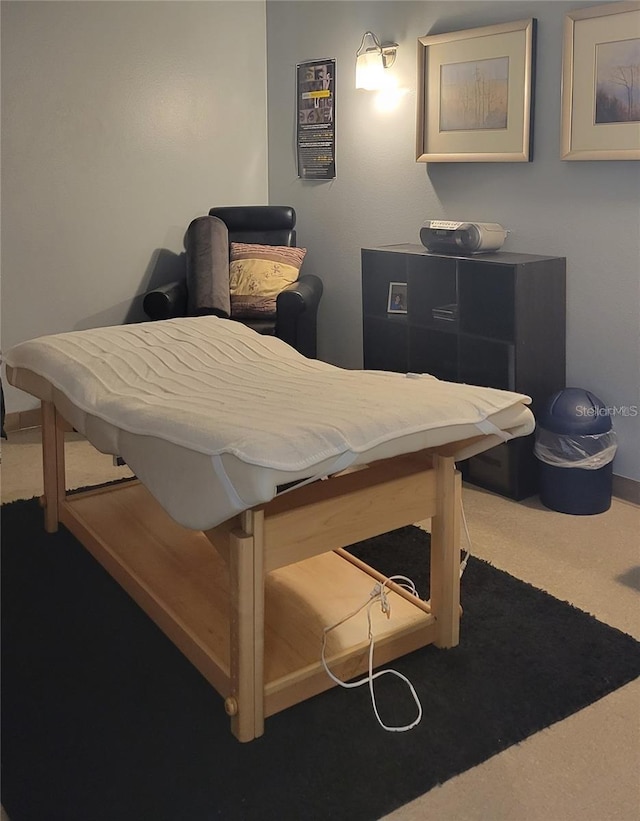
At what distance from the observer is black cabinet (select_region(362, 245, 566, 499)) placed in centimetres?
322

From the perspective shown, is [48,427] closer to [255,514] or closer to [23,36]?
[255,514]

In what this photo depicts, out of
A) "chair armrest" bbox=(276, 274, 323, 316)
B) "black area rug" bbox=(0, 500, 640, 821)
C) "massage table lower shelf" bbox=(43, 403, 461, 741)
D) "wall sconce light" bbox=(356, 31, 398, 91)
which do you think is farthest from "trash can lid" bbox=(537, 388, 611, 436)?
"wall sconce light" bbox=(356, 31, 398, 91)

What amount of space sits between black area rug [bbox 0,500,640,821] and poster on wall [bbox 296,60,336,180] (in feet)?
9.05

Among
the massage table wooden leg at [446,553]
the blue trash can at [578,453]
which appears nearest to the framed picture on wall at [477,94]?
the blue trash can at [578,453]

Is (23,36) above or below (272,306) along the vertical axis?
above

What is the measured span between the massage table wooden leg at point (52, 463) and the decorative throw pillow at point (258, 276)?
1.65m

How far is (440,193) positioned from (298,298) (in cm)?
80

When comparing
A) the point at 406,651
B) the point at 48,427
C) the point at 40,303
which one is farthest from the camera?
the point at 40,303

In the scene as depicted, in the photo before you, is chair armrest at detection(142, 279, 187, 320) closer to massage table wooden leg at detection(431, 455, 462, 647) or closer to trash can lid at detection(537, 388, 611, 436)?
trash can lid at detection(537, 388, 611, 436)

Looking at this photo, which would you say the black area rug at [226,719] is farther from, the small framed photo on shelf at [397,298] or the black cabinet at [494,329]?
the small framed photo on shelf at [397,298]

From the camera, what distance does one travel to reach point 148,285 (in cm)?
459

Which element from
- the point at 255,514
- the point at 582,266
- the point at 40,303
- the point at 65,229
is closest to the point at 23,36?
the point at 65,229

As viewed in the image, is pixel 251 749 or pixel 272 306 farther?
pixel 272 306

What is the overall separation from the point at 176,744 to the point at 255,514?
537 mm
